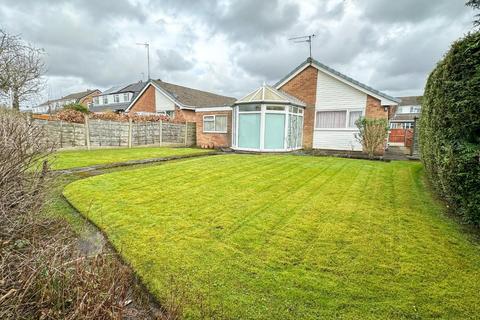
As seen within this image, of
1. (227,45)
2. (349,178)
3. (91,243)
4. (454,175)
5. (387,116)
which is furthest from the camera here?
(227,45)

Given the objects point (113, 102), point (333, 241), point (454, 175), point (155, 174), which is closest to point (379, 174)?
point (454, 175)

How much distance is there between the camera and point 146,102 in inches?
1032

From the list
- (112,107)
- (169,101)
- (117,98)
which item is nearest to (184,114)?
(169,101)

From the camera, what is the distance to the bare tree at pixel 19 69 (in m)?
15.9

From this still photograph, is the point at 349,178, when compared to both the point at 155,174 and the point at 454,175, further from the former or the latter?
Result: the point at 155,174

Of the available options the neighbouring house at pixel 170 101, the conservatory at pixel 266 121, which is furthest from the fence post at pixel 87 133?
the conservatory at pixel 266 121

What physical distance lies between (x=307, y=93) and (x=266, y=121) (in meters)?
4.25

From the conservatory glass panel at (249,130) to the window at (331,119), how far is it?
14.9 ft

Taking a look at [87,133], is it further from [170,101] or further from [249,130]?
[170,101]

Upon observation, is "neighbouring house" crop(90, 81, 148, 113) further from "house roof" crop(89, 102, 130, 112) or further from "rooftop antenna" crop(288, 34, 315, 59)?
"rooftop antenna" crop(288, 34, 315, 59)

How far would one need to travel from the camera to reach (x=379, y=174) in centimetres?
805

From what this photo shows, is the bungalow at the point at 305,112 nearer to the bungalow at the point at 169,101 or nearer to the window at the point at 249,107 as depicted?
the window at the point at 249,107

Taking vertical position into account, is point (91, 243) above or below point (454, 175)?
below

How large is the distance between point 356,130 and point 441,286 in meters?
13.2
